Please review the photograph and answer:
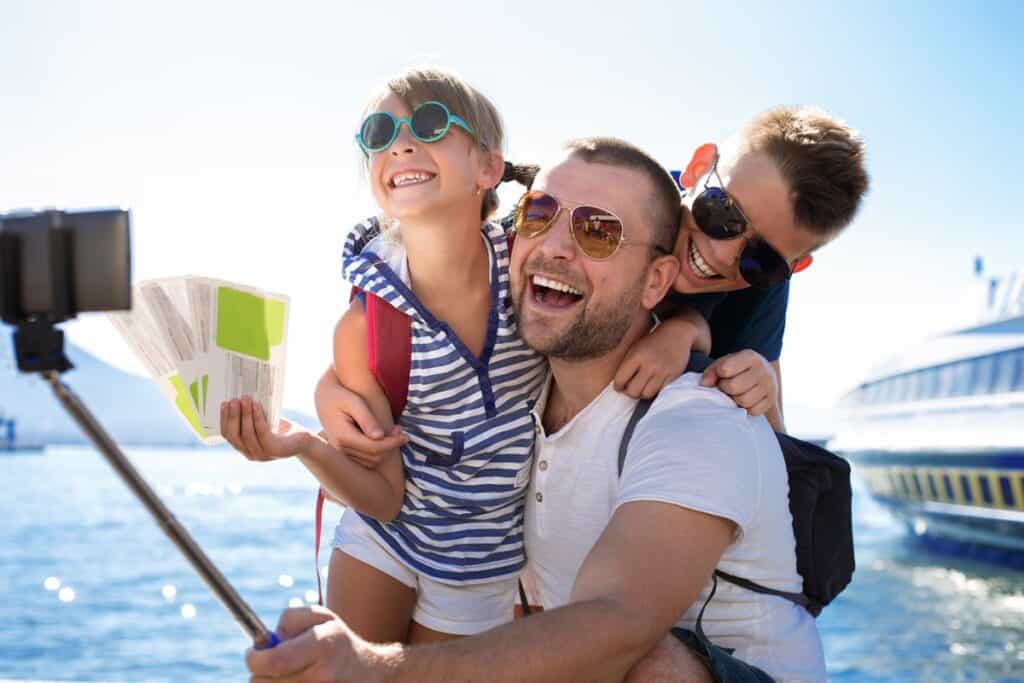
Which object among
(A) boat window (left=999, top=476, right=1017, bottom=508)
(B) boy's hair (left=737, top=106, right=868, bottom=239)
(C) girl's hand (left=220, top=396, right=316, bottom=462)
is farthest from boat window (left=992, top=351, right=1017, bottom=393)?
(C) girl's hand (left=220, top=396, right=316, bottom=462)

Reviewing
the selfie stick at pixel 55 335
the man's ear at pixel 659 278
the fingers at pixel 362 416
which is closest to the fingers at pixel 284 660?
the selfie stick at pixel 55 335

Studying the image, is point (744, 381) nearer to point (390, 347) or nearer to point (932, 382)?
point (390, 347)

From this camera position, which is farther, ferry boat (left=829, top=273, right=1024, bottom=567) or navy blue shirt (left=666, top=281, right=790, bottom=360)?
ferry boat (left=829, top=273, right=1024, bottom=567)

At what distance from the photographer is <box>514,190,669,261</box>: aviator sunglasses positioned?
2.95 m

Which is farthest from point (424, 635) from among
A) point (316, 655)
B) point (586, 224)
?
point (316, 655)

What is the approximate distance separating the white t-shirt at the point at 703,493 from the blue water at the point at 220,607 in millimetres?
3988

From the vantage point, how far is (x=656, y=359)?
2.85m

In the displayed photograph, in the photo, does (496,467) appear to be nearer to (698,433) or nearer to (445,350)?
(445,350)

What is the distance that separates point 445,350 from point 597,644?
Result: 1120 mm

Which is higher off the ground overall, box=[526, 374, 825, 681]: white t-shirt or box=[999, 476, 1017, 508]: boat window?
box=[526, 374, 825, 681]: white t-shirt

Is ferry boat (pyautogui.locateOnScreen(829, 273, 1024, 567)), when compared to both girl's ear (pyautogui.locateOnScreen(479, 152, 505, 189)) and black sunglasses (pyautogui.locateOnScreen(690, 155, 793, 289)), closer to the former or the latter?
black sunglasses (pyautogui.locateOnScreen(690, 155, 793, 289))

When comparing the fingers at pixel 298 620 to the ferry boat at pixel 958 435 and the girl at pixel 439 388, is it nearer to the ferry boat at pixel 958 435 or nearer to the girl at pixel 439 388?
the girl at pixel 439 388

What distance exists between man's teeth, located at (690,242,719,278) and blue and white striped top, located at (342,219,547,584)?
0.55m

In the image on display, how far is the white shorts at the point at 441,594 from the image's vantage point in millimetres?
3221
